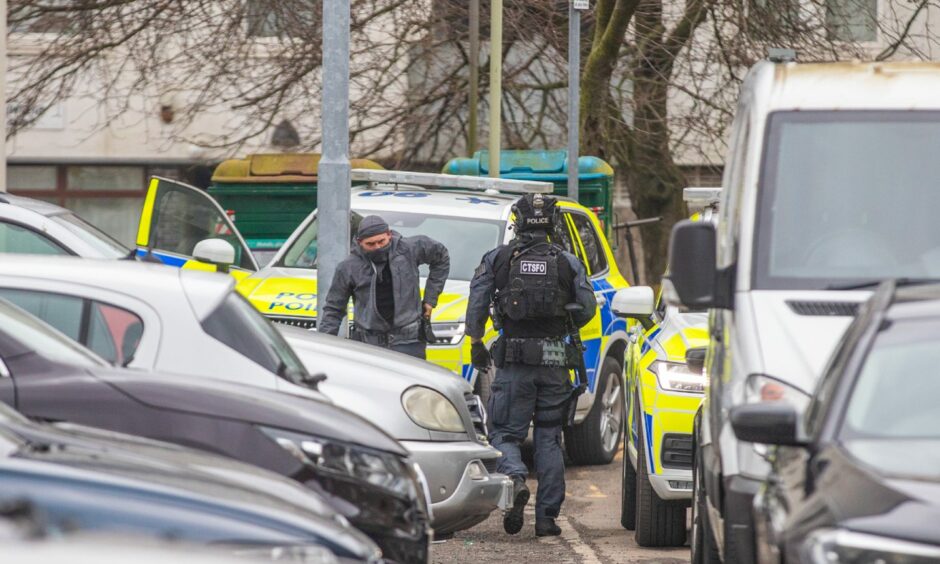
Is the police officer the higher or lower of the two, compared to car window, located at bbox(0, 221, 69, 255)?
lower

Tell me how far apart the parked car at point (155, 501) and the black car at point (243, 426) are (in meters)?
1.02

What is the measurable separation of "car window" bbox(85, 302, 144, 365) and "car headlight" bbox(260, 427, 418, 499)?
91 cm

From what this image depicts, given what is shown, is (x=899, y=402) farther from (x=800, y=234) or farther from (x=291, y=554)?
(x=291, y=554)

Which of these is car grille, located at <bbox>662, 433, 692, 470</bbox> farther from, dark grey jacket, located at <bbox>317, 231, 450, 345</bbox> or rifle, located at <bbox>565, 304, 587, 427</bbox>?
dark grey jacket, located at <bbox>317, 231, 450, 345</bbox>

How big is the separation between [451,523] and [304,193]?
35.8 ft

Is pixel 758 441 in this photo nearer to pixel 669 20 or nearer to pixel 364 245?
pixel 364 245

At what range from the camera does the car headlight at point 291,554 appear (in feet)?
12.1

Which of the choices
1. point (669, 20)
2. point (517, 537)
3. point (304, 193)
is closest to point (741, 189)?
point (517, 537)

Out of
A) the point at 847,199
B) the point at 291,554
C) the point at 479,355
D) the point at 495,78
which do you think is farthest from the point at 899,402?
the point at 495,78

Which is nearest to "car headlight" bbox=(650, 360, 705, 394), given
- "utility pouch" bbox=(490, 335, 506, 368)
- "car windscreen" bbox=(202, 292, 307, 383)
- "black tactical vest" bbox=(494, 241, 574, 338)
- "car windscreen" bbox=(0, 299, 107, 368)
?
"black tactical vest" bbox=(494, 241, 574, 338)

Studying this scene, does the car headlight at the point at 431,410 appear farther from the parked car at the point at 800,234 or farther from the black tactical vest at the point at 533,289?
the black tactical vest at the point at 533,289

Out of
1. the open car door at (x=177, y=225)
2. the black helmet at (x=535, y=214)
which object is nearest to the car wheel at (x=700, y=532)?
the black helmet at (x=535, y=214)

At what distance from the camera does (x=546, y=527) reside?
9.32 meters

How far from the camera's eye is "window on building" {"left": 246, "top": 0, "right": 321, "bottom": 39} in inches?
838
